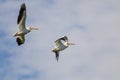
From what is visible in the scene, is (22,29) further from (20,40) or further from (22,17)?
(22,17)

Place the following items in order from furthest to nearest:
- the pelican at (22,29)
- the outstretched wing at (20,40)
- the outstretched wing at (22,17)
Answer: the outstretched wing at (20,40)
the pelican at (22,29)
the outstretched wing at (22,17)

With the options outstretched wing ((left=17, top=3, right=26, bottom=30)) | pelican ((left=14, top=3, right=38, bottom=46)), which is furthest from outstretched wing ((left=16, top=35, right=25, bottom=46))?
outstretched wing ((left=17, top=3, right=26, bottom=30))

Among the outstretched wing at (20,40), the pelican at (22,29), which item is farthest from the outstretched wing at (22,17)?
the outstretched wing at (20,40)

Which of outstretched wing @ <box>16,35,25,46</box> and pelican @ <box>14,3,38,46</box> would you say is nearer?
pelican @ <box>14,3,38,46</box>

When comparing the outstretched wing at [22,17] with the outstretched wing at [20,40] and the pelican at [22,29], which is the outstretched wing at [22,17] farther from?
the outstretched wing at [20,40]

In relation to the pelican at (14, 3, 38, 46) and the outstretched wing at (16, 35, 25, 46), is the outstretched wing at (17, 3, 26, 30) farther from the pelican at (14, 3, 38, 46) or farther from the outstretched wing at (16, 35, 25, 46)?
the outstretched wing at (16, 35, 25, 46)

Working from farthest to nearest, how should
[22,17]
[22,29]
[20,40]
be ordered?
[22,29] → [20,40] → [22,17]

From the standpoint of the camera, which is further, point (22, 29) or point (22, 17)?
point (22, 29)

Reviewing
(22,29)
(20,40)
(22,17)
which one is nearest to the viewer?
(22,17)

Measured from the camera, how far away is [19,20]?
9412 centimetres

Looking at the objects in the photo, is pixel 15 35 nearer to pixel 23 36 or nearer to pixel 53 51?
pixel 23 36

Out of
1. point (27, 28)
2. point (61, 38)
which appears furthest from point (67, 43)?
point (27, 28)

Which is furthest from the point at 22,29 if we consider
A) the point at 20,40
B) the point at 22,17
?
the point at 22,17

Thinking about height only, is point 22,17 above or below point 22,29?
above
